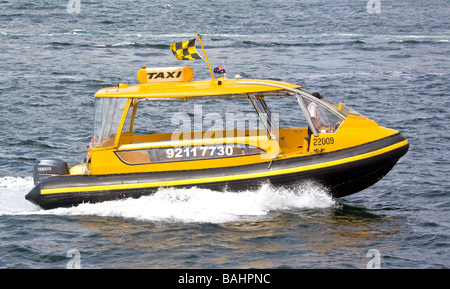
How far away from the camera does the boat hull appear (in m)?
12.0

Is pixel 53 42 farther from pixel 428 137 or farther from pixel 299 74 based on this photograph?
pixel 428 137

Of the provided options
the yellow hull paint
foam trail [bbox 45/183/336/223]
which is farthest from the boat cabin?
foam trail [bbox 45/183/336/223]

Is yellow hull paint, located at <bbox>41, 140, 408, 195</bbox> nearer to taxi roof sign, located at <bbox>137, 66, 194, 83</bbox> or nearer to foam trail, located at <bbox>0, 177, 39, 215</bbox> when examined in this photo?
foam trail, located at <bbox>0, 177, 39, 215</bbox>

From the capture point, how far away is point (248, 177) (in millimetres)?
11992

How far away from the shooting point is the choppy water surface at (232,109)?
10859mm

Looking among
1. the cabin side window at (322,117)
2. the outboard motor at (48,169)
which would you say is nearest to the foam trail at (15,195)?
the outboard motor at (48,169)

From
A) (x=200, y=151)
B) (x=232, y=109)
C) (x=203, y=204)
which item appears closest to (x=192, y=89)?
(x=200, y=151)

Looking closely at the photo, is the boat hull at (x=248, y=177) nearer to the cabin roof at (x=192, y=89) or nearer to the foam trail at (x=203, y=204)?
the foam trail at (x=203, y=204)

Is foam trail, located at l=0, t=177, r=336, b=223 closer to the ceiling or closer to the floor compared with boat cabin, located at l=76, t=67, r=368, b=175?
closer to the floor

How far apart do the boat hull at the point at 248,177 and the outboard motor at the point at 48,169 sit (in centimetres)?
30

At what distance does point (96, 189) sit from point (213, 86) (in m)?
2.64

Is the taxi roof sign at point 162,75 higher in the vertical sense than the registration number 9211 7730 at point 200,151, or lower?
higher

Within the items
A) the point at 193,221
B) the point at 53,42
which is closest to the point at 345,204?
the point at 193,221

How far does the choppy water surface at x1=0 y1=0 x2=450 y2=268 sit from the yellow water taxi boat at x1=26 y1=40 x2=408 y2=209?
0.25 m
